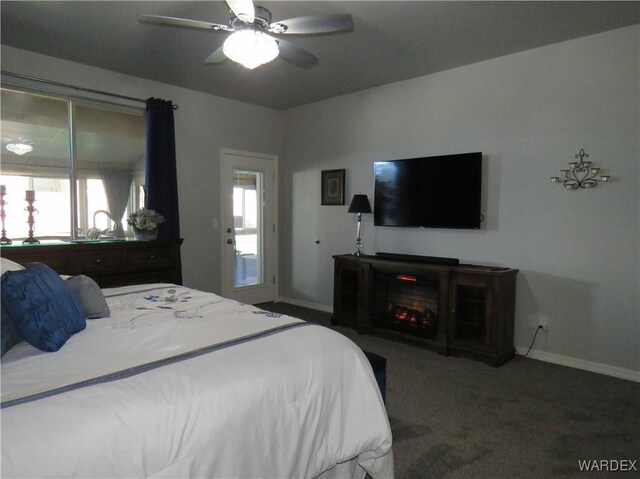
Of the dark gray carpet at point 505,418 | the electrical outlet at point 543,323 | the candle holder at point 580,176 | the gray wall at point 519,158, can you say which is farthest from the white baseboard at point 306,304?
the candle holder at point 580,176

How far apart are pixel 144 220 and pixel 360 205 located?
224cm

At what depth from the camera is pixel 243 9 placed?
217cm

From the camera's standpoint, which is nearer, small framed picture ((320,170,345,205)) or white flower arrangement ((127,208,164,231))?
white flower arrangement ((127,208,164,231))

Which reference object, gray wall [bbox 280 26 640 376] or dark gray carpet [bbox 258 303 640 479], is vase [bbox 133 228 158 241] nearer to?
gray wall [bbox 280 26 640 376]

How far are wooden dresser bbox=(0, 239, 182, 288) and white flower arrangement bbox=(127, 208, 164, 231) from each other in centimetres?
16

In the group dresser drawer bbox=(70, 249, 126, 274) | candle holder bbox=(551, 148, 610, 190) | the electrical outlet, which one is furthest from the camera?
the electrical outlet

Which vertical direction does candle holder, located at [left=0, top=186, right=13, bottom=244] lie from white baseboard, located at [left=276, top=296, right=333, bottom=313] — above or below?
above

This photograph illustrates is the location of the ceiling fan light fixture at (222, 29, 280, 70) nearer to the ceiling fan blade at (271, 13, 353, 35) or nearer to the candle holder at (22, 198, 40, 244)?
the ceiling fan blade at (271, 13, 353, 35)

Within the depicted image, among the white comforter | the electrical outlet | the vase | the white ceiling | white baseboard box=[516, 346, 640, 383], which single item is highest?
the white ceiling

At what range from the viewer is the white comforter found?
1073 millimetres

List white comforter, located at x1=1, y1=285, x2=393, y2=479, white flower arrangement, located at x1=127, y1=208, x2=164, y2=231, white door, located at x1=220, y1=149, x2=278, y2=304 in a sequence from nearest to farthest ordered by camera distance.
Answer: white comforter, located at x1=1, y1=285, x2=393, y2=479
white flower arrangement, located at x1=127, y1=208, x2=164, y2=231
white door, located at x1=220, y1=149, x2=278, y2=304

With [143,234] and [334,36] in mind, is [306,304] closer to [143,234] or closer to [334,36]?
[143,234]

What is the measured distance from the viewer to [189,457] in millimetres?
1208
